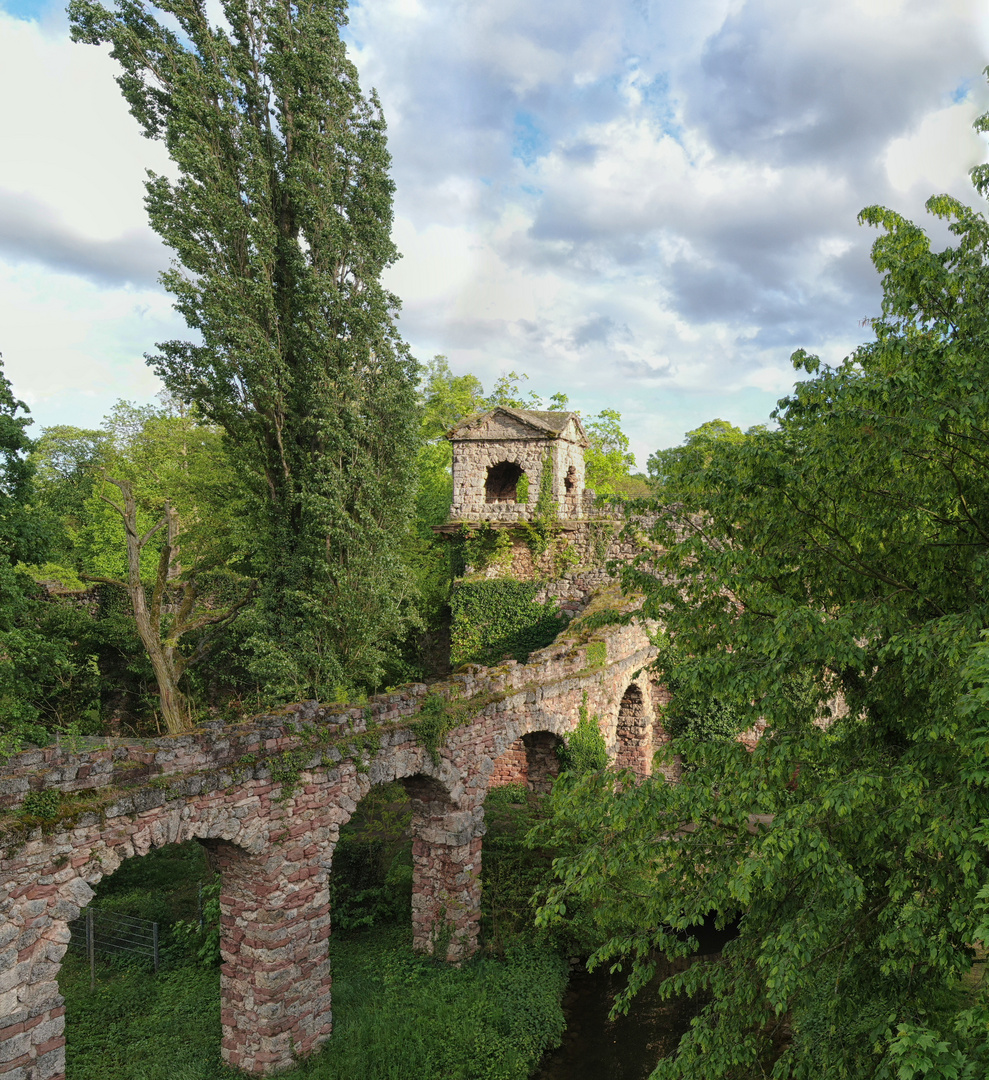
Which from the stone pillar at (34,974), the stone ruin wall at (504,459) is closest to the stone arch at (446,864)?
the stone pillar at (34,974)

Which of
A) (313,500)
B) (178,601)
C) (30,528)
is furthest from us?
(178,601)

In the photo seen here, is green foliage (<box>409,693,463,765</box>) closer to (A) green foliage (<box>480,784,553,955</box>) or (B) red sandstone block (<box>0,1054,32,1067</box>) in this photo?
(A) green foliage (<box>480,784,553,955</box>)

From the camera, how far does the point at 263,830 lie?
843 cm

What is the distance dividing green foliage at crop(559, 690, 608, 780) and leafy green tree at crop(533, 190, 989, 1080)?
24.1 feet

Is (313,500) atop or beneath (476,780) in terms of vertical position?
atop

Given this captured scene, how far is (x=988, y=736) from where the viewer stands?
3.93 metres

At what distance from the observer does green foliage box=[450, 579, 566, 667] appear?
19016 mm

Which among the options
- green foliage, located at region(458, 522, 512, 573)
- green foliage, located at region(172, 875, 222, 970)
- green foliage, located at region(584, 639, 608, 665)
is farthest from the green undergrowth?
green foliage, located at region(458, 522, 512, 573)

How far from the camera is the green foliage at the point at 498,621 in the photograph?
1902cm

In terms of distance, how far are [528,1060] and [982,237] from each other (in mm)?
10805

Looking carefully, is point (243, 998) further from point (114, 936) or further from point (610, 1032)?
point (610, 1032)

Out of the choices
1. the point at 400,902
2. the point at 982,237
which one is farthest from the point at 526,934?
the point at 982,237

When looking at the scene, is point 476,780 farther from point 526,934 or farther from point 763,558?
point 763,558

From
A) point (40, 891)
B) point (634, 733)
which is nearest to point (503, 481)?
point (634, 733)
